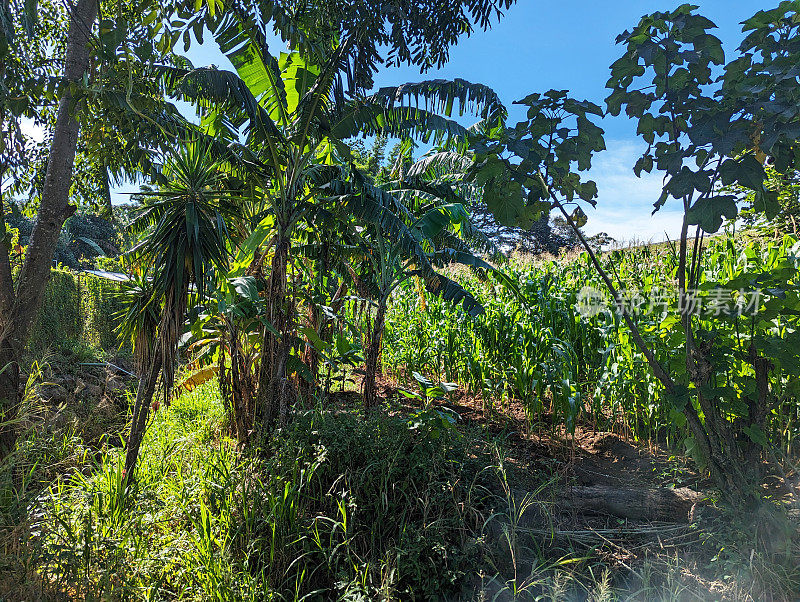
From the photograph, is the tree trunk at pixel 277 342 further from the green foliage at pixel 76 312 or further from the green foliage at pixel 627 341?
the green foliage at pixel 76 312

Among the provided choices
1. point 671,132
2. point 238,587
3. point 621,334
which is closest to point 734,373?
point 621,334

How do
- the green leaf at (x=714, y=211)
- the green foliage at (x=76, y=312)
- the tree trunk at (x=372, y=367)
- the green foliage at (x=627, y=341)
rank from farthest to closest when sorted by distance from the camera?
the green foliage at (x=76, y=312)
the tree trunk at (x=372, y=367)
the green foliage at (x=627, y=341)
the green leaf at (x=714, y=211)

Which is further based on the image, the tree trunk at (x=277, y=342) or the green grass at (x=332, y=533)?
the tree trunk at (x=277, y=342)

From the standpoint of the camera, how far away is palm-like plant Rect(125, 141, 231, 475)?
11.3 ft

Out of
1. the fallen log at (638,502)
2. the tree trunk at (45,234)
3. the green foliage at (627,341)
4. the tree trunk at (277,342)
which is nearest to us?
the green foliage at (627,341)

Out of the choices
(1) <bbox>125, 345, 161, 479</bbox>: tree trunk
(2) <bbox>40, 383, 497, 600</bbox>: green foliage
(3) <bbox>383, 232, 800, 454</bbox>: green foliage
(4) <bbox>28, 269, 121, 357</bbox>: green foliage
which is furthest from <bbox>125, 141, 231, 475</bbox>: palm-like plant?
(4) <bbox>28, 269, 121, 357</bbox>: green foliage

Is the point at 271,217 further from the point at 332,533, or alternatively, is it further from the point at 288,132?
the point at 332,533

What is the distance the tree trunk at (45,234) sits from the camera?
396 cm

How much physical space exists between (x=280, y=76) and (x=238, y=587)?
4.54 m

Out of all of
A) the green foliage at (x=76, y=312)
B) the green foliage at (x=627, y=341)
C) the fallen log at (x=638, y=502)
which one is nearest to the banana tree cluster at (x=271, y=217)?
the green foliage at (x=627, y=341)

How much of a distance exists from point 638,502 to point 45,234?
17.7 ft

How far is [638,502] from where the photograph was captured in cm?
337

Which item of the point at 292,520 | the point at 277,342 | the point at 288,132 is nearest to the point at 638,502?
the point at 292,520

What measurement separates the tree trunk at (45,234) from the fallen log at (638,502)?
477 centimetres
